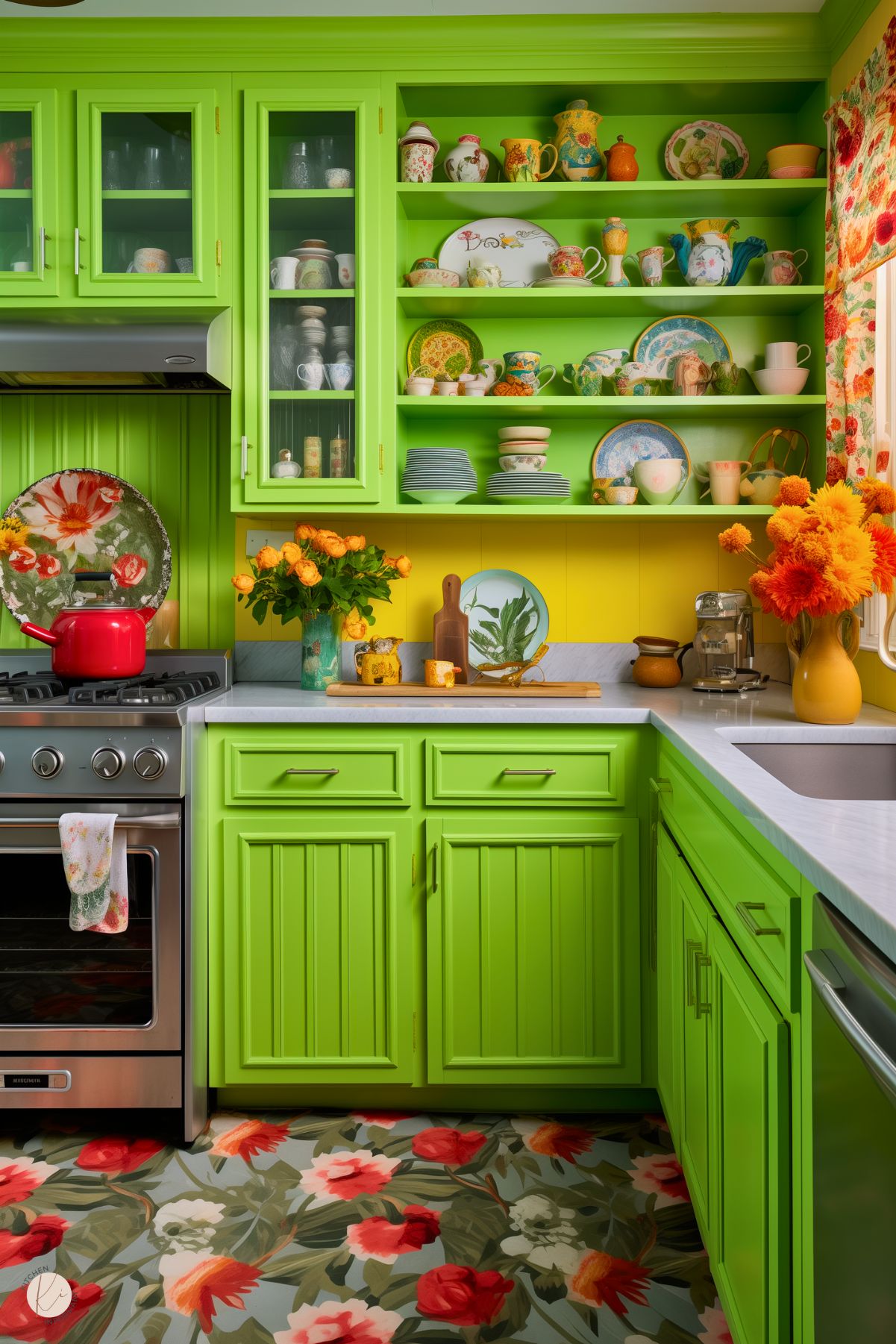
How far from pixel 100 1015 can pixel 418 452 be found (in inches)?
60.3

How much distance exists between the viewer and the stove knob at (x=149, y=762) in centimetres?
215

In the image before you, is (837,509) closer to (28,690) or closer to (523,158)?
(523,158)

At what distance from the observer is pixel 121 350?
2.47m

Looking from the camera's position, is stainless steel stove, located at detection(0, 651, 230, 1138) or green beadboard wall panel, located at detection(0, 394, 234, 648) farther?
green beadboard wall panel, located at detection(0, 394, 234, 648)

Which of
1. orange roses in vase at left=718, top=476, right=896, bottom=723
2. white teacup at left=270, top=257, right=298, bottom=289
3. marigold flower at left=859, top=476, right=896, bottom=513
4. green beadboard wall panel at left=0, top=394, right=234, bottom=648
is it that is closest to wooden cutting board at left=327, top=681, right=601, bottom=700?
orange roses in vase at left=718, top=476, right=896, bottom=723

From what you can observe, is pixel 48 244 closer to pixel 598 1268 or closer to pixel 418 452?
pixel 418 452

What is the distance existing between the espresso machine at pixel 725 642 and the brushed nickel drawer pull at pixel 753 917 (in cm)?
124

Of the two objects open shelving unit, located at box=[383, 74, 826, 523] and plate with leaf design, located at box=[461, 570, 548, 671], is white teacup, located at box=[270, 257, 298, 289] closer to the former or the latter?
open shelving unit, located at box=[383, 74, 826, 523]

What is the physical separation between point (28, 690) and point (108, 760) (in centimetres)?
28

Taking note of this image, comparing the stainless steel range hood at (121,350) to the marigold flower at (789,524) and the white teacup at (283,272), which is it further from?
A: the marigold flower at (789,524)

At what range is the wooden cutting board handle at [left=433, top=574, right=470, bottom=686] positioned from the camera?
8.87 feet

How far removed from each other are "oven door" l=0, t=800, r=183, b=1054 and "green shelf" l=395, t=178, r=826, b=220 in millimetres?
1673

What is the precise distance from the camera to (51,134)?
2504 millimetres

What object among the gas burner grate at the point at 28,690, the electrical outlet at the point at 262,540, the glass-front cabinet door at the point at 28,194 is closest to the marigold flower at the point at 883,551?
the electrical outlet at the point at 262,540
